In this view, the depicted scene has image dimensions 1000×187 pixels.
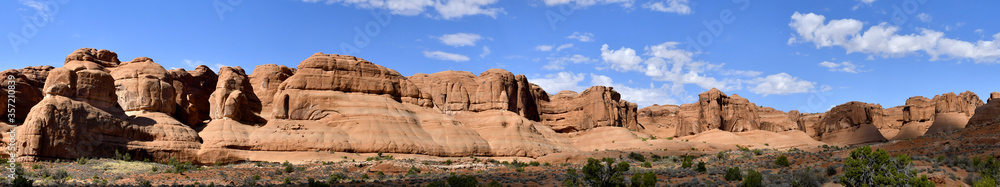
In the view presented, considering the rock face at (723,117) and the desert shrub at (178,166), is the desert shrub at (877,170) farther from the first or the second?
the rock face at (723,117)

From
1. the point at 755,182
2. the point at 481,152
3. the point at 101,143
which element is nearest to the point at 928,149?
the point at 755,182

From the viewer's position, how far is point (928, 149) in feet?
123

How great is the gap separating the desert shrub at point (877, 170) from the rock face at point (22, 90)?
57709 millimetres

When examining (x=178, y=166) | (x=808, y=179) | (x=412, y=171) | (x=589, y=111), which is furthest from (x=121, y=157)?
(x=589, y=111)

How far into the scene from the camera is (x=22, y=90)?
61406 millimetres

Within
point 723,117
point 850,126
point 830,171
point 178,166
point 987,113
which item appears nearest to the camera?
point 830,171

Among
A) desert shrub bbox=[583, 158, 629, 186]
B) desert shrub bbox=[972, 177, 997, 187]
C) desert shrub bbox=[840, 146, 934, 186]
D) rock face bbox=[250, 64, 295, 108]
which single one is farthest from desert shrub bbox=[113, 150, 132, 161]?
desert shrub bbox=[972, 177, 997, 187]

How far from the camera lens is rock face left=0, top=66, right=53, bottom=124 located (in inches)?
2300

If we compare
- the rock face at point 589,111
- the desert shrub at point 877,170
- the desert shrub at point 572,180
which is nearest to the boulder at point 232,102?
the desert shrub at point 572,180

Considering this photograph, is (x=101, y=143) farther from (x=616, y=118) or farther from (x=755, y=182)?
(x=616, y=118)

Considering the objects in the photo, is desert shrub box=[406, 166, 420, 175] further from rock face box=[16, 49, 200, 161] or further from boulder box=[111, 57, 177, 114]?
boulder box=[111, 57, 177, 114]

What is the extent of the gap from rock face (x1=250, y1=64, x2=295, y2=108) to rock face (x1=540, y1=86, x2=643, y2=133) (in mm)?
41219

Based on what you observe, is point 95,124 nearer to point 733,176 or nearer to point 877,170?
point 733,176

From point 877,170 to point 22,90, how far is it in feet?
213
